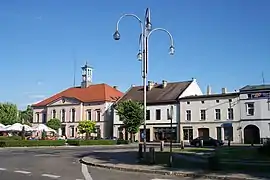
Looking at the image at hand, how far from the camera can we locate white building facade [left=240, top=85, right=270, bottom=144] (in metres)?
57.2

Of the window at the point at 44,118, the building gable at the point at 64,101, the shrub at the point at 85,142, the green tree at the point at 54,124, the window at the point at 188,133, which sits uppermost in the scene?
the building gable at the point at 64,101

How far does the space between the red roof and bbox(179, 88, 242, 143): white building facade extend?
65.2 ft


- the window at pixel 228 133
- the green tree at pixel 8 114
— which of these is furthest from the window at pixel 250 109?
the green tree at pixel 8 114

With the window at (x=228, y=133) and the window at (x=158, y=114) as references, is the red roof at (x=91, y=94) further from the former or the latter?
the window at (x=228, y=133)

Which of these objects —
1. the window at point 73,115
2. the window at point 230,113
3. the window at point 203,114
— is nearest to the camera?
the window at point 230,113

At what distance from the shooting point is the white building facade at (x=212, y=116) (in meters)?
60.3

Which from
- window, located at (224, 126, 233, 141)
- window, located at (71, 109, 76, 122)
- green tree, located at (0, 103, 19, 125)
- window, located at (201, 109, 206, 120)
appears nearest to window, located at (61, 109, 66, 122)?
window, located at (71, 109, 76, 122)

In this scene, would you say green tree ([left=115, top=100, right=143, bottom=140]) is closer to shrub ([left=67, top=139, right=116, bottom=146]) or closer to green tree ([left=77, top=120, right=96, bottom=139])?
shrub ([left=67, top=139, right=116, bottom=146])

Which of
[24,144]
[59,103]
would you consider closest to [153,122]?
[59,103]

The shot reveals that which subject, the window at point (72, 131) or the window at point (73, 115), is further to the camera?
the window at point (73, 115)

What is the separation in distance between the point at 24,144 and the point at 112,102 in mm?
36198

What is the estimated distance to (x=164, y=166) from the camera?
1859 centimetres

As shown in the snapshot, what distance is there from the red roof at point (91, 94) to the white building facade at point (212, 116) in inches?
782

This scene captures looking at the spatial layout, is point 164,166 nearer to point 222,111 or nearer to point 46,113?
point 222,111
